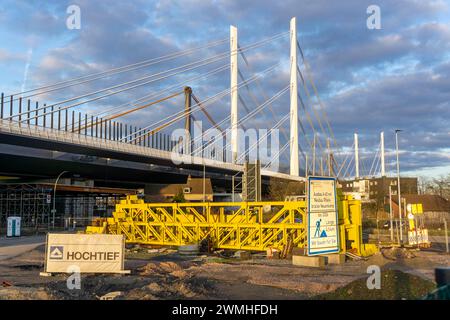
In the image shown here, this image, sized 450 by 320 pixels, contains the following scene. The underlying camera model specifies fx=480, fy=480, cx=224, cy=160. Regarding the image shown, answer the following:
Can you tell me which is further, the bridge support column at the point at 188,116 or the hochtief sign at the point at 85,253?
the bridge support column at the point at 188,116

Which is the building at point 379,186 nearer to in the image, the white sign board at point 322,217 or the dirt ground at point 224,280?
the dirt ground at point 224,280

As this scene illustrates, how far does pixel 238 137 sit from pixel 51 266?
4969cm

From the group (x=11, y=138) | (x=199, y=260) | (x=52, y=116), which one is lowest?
(x=199, y=260)

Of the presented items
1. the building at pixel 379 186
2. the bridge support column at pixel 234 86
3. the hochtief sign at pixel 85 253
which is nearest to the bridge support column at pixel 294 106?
the bridge support column at pixel 234 86

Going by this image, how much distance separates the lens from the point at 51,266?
13.6 metres

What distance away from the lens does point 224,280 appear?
42.1 feet

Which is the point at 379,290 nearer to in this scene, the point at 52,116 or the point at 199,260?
the point at 199,260

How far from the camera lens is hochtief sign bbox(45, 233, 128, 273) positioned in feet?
44.2

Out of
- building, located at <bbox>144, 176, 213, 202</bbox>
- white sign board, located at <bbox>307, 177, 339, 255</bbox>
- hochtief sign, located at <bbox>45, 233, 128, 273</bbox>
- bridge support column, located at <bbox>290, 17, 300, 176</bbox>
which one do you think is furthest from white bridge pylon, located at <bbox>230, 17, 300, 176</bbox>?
hochtief sign, located at <bbox>45, 233, 128, 273</bbox>

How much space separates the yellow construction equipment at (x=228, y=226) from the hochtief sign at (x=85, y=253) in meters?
7.50

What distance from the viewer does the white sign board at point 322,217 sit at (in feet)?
49.4

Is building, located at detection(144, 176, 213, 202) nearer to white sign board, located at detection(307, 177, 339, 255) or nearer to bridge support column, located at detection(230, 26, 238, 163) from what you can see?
bridge support column, located at detection(230, 26, 238, 163)
